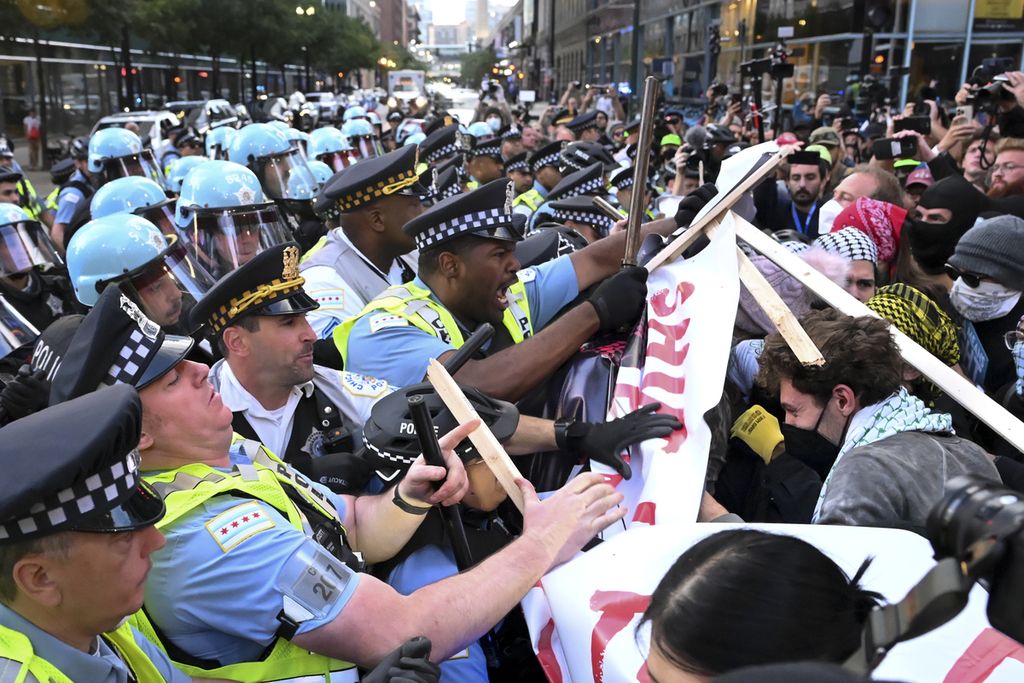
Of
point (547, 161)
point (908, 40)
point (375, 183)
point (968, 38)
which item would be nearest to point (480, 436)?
point (375, 183)

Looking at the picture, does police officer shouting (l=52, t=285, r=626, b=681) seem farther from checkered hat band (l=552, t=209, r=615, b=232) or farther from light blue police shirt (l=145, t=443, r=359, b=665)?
checkered hat band (l=552, t=209, r=615, b=232)

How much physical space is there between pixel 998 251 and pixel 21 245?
547 centimetres

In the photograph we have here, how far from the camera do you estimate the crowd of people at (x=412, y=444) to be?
1.69 metres

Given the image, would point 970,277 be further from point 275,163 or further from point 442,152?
point 442,152

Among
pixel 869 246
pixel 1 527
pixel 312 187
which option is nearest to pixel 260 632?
pixel 1 527

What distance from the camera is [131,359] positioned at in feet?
7.29

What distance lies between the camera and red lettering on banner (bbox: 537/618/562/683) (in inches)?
84.7

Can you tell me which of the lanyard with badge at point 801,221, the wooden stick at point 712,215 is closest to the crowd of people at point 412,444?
the wooden stick at point 712,215

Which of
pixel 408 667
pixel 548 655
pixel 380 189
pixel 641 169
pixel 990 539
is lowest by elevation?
pixel 548 655

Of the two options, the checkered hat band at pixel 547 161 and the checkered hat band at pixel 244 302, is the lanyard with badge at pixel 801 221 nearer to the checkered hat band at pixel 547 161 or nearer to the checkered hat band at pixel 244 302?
the checkered hat band at pixel 547 161

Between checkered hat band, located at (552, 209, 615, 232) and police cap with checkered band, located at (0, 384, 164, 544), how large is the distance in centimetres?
410

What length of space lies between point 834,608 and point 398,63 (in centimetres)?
13027

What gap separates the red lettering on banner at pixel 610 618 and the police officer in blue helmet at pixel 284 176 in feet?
20.6

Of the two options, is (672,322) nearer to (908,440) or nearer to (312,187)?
(908,440)
